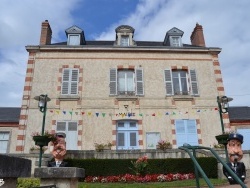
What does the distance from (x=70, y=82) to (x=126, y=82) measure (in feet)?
11.6

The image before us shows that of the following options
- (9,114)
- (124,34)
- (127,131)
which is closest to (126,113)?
(127,131)

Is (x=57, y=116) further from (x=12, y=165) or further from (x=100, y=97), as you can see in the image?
(x=12, y=165)

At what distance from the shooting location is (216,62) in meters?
16.9

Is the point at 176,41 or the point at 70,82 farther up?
the point at 176,41

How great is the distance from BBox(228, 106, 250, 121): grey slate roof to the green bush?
24.6 ft

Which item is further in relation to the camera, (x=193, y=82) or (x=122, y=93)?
(x=193, y=82)

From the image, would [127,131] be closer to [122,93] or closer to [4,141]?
[122,93]

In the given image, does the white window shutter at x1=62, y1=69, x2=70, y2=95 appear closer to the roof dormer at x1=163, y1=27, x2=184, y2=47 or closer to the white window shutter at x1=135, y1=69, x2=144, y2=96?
the white window shutter at x1=135, y1=69, x2=144, y2=96

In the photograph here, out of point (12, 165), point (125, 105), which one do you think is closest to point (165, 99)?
point (125, 105)

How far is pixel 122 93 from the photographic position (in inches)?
629

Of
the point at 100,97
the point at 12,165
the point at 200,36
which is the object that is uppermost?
the point at 200,36

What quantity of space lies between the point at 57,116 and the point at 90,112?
6.33ft

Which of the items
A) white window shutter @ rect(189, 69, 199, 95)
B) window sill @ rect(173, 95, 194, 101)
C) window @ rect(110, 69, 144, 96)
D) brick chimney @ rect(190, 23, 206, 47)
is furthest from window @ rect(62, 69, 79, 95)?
brick chimney @ rect(190, 23, 206, 47)

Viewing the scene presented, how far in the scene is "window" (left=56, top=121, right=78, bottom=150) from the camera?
1455 centimetres
